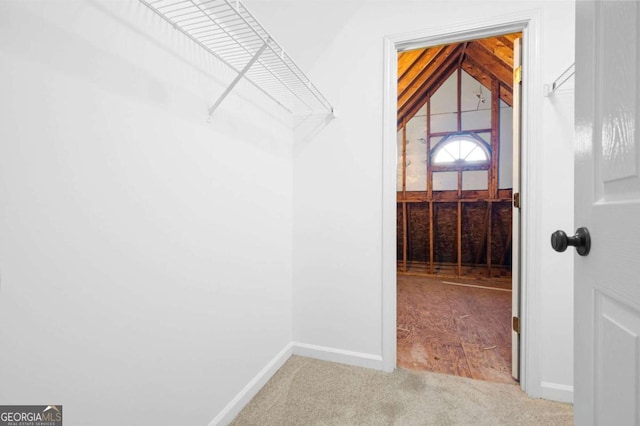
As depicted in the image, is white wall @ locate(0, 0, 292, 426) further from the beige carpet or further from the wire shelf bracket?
the wire shelf bracket

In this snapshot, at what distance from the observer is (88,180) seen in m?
0.80

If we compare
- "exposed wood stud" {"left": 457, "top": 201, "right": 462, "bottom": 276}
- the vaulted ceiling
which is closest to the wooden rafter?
the vaulted ceiling

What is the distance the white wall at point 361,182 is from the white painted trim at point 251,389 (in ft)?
0.64

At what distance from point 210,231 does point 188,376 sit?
0.57 meters

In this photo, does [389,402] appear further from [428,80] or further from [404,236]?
[428,80]

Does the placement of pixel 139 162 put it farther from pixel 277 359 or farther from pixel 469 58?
pixel 469 58

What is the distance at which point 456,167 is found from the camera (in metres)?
4.39

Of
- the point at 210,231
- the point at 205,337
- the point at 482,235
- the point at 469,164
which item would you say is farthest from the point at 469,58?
the point at 205,337

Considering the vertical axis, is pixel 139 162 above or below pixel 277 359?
above

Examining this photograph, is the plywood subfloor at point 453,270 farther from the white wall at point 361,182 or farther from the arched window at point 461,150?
the white wall at point 361,182

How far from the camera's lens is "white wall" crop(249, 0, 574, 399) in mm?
1521

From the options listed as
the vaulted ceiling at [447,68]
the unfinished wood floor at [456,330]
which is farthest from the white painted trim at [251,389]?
the vaulted ceiling at [447,68]

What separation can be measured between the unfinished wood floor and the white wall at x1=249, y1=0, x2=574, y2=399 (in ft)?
1.16

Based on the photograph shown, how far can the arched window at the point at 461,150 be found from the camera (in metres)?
4.30
